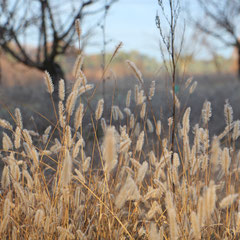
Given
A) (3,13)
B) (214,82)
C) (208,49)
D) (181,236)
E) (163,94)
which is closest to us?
(181,236)

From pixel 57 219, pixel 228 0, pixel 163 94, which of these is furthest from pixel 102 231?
pixel 228 0

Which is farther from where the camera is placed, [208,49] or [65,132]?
[208,49]

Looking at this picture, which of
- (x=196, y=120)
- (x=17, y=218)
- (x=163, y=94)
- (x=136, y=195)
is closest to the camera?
(x=136, y=195)

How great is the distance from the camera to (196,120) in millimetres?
4008

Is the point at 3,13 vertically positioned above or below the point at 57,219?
above

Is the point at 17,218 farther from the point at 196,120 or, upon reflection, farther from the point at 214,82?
the point at 214,82

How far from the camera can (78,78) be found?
140 centimetres

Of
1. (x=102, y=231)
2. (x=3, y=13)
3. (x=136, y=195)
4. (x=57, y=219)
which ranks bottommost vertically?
(x=102, y=231)

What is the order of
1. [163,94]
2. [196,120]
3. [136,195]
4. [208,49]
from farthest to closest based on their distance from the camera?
1. [208,49]
2. [163,94]
3. [196,120]
4. [136,195]

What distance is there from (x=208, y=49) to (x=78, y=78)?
11.7 m

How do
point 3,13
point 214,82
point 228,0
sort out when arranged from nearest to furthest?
point 3,13, point 228,0, point 214,82

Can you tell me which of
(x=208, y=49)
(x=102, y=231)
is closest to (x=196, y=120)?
(x=102, y=231)

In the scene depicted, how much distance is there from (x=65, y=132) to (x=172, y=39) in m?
0.58

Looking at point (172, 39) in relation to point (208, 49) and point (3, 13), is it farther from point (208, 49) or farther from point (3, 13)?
point (208, 49)
